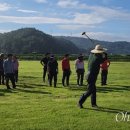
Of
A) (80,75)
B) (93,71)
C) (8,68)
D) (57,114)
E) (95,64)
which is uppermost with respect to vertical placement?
(95,64)

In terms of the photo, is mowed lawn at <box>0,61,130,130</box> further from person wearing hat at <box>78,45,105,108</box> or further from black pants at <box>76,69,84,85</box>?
black pants at <box>76,69,84,85</box>

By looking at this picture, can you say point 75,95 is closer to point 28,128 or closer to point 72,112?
point 72,112

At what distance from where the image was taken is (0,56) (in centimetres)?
Result: 2808

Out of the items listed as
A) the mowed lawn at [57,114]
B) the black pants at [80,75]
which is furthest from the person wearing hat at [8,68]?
the mowed lawn at [57,114]

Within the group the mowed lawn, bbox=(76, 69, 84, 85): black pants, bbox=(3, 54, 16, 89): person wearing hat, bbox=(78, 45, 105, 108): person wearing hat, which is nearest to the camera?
the mowed lawn

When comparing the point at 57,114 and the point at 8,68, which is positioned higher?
the point at 8,68

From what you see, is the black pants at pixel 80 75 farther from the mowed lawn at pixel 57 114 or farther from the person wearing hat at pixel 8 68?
the mowed lawn at pixel 57 114

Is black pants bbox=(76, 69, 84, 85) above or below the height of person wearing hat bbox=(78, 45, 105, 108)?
below

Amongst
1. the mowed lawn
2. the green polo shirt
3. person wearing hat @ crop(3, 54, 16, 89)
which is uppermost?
the green polo shirt

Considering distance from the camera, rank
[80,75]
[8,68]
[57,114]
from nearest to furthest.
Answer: [57,114] < [8,68] < [80,75]

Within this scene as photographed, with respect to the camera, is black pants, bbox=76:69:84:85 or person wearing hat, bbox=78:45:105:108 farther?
black pants, bbox=76:69:84:85

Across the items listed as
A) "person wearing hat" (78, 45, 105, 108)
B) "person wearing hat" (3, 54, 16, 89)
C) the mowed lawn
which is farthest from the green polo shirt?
"person wearing hat" (3, 54, 16, 89)

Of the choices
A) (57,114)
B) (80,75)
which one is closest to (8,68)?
(80,75)

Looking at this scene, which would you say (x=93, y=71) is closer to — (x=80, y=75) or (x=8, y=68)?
(x=8, y=68)
